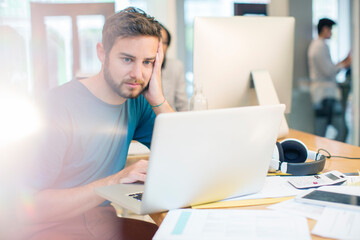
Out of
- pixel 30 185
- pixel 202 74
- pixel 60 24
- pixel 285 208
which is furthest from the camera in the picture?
pixel 60 24

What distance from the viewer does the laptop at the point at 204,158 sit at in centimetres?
75

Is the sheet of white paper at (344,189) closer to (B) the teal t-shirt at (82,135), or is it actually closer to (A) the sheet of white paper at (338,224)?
(A) the sheet of white paper at (338,224)

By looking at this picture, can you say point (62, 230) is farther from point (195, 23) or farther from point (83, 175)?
point (195, 23)

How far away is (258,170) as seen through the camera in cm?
93

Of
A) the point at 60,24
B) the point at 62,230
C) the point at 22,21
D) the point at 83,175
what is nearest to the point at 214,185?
the point at 62,230

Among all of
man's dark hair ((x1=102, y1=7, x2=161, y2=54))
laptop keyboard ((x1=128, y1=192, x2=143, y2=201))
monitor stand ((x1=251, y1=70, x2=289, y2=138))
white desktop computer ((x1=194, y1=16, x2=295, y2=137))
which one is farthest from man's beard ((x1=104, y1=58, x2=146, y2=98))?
laptop keyboard ((x1=128, y1=192, x2=143, y2=201))

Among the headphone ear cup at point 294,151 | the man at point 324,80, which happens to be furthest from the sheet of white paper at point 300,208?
the man at point 324,80

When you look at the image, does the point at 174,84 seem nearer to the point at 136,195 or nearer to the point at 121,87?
the point at 121,87

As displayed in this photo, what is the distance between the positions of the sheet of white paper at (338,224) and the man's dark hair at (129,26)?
0.89 meters

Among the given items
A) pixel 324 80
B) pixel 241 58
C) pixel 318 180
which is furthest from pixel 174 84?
pixel 318 180

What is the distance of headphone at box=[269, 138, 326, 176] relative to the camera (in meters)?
1.11

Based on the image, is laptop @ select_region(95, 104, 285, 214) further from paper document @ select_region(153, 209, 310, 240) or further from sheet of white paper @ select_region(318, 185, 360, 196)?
sheet of white paper @ select_region(318, 185, 360, 196)

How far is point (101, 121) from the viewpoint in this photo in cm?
143

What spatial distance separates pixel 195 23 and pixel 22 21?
135cm
